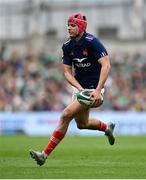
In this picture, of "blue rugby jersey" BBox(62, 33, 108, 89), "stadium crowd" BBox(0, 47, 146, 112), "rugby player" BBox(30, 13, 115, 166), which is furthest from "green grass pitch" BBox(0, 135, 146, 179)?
"stadium crowd" BBox(0, 47, 146, 112)

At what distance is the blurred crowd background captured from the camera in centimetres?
3133

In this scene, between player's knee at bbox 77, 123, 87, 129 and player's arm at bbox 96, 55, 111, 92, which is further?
player's knee at bbox 77, 123, 87, 129

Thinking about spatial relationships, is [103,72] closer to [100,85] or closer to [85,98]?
[100,85]

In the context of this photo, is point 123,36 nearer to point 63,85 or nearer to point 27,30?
point 27,30

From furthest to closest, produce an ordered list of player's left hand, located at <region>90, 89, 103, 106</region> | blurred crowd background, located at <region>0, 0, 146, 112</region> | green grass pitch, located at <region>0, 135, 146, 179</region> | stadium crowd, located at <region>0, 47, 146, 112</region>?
blurred crowd background, located at <region>0, 0, 146, 112</region>, stadium crowd, located at <region>0, 47, 146, 112</region>, player's left hand, located at <region>90, 89, 103, 106</region>, green grass pitch, located at <region>0, 135, 146, 179</region>

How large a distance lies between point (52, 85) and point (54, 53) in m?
7.70

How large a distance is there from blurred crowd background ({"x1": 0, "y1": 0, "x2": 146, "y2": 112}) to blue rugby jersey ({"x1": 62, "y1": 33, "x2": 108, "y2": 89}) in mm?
14920

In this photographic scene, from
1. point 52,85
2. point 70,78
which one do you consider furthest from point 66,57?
point 52,85

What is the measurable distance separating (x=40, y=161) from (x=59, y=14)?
30.6 metres

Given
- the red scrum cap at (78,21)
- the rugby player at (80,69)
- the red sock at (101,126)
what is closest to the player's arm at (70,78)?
the rugby player at (80,69)

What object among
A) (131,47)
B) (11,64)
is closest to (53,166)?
(11,64)

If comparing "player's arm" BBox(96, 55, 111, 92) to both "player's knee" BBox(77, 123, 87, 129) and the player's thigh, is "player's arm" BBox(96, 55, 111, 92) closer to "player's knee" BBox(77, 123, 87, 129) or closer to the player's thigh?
the player's thigh

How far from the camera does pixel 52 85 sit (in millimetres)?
32031

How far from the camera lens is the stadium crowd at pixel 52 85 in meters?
30.9
